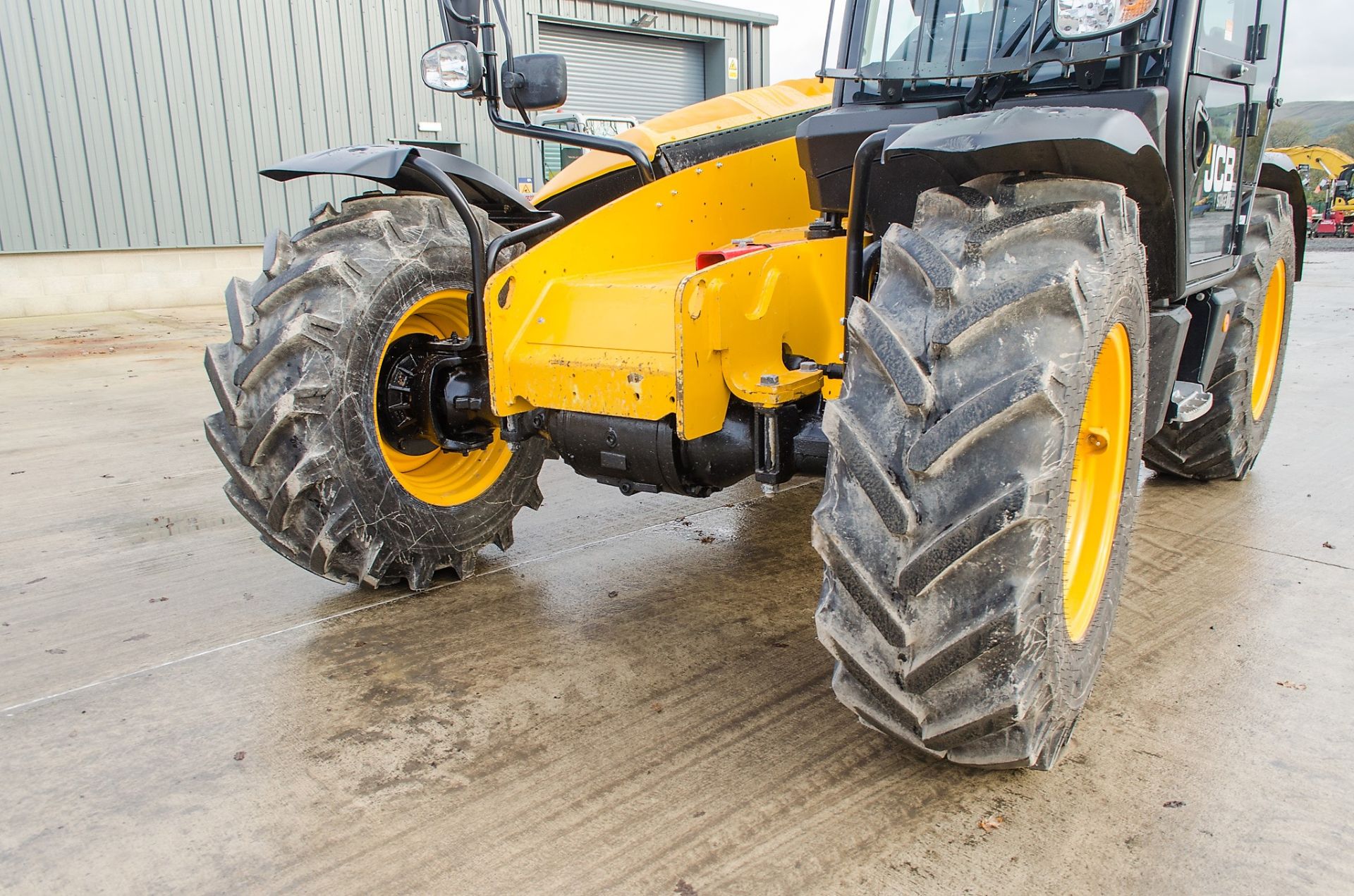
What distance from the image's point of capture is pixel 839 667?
236cm

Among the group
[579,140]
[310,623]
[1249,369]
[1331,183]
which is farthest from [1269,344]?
[1331,183]

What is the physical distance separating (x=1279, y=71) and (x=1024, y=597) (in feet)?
9.91

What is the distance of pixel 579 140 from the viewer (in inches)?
133

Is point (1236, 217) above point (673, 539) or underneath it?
above

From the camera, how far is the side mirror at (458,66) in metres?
3.10

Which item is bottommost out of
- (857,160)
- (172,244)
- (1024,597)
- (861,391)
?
(172,244)

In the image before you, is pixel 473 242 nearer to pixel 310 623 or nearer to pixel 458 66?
pixel 458 66

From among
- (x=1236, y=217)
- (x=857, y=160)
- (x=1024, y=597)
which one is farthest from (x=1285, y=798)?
(x=1236, y=217)

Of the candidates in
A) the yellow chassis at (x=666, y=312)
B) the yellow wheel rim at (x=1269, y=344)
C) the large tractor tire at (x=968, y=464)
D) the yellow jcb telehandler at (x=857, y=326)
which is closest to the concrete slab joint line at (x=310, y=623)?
the yellow jcb telehandler at (x=857, y=326)

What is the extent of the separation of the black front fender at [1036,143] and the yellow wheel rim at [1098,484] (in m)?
0.43

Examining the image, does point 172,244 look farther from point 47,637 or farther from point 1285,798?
point 1285,798

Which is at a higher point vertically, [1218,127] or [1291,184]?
[1218,127]

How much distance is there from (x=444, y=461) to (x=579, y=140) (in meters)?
1.33

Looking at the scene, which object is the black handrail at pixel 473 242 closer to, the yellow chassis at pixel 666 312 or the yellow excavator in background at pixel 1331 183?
the yellow chassis at pixel 666 312
